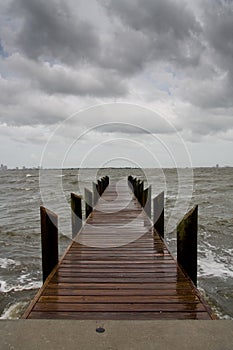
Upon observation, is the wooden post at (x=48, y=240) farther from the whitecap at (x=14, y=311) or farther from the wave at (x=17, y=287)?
the wave at (x=17, y=287)

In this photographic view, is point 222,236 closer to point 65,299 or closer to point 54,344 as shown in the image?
point 65,299

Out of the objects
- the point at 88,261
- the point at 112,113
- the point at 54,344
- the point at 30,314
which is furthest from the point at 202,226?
the point at 54,344

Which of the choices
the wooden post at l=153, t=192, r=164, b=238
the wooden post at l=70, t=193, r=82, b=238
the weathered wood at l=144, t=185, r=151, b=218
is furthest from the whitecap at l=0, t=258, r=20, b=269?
the weathered wood at l=144, t=185, r=151, b=218

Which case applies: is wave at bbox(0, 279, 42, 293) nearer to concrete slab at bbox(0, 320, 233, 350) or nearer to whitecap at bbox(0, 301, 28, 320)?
whitecap at bbox(0, 301, 28, 320)

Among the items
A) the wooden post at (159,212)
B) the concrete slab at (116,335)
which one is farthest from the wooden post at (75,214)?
the concrete slab at (116,335)

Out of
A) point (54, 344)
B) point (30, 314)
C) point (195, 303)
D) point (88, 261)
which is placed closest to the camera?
point (54, 344)

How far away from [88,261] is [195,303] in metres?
2.24

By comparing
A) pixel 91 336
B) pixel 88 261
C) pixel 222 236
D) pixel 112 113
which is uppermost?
pixel 112 113

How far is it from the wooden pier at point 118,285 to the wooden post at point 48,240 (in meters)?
0.13

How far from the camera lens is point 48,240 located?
15.5ft

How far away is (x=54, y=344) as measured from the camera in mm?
2090

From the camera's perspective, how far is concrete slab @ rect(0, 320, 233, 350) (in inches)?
81.3

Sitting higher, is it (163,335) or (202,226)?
(163,335)

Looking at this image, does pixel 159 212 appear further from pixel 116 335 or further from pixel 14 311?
pixel 116 335
